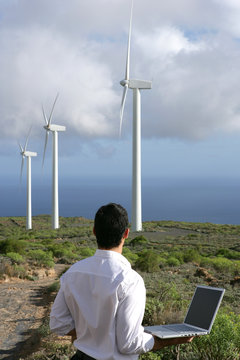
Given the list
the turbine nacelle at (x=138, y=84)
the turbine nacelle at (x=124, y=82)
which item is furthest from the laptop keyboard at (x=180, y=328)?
the turbine nacelle at (x=138, y=84)

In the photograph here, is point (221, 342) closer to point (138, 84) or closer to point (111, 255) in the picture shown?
point (111, 255)

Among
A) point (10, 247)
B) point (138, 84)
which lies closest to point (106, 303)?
point (10, 247)

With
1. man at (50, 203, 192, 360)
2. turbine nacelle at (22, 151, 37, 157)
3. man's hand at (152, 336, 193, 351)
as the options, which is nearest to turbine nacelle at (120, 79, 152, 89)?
turbine nacelle at (22, 151, 37, 157)

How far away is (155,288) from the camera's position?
13703 millimetres

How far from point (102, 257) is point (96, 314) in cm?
42

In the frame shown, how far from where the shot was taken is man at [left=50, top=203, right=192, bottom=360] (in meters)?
3.27

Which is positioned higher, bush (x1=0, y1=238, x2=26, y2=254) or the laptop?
the laptop

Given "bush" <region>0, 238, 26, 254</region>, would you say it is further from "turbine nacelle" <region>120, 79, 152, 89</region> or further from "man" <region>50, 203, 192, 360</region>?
"turbine nacelle" <region>120, 79, 152, 89</region>

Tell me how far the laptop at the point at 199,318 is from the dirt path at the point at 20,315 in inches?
203

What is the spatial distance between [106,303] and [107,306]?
0.08 ft

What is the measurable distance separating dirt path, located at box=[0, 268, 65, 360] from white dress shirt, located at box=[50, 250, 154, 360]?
5.44 meters

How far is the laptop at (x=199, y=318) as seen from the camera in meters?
3.83

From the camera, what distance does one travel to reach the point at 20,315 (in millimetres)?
11625

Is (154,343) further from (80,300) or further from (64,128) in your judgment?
(64,128)
